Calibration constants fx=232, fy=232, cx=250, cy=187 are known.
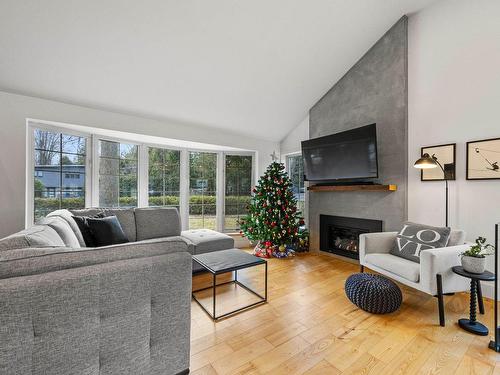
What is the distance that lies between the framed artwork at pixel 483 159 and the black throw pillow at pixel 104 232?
4.03 metres

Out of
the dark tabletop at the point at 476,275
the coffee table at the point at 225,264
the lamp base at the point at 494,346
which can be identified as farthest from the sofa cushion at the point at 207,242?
the lamp base at the point at 494,346

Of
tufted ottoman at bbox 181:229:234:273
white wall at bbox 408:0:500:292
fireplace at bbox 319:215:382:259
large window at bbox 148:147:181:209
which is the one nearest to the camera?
white wall at bbox 408:0:500:292

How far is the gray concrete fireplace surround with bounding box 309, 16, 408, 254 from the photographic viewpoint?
3135mm

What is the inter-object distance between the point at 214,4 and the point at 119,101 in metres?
1.72

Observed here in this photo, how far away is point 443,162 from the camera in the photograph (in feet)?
9.14

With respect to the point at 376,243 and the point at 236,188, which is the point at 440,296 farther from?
the point at 236,188

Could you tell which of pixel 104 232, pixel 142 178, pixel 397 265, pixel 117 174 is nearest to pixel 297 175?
pixel 397 265

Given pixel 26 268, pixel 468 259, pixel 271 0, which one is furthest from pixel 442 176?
pixel 26 268

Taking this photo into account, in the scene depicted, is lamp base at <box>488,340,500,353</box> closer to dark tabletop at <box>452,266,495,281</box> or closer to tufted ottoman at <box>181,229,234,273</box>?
dark tabletop at <box>452,266,495,281</box>

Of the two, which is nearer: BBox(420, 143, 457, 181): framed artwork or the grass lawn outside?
BBox(420, 143, 457, 181): framed artwork

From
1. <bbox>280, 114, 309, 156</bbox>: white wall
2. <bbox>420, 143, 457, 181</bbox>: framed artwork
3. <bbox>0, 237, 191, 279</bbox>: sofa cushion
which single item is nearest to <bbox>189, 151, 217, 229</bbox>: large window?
<bbox>280, 114, 309, 156</bbox>: white wall

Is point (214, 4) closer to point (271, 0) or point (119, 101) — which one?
point (271, 0)

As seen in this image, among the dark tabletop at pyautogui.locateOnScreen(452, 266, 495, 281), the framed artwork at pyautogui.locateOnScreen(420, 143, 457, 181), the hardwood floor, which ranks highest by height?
the framed artwork at pyautogui.locateOnScreen(420, 143, 457, 181)

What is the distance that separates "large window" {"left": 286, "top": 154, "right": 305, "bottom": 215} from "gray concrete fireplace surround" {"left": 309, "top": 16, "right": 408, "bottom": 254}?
0.83 m
